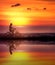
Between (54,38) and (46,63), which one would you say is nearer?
(46,63)

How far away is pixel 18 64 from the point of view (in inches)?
695

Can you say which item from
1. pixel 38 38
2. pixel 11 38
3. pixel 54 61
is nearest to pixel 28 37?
pixel 38 38

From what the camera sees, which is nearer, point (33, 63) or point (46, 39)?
point (33, 63)

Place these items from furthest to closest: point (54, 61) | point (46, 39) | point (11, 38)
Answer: point (46, 39) → point (11, 38) → point (54, 61)

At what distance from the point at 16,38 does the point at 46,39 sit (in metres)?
3.52

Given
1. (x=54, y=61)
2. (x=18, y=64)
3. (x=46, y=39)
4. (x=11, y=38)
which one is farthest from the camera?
(x=46, y=39)

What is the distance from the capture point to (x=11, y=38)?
146 feet

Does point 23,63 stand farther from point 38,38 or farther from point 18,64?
point 38,38

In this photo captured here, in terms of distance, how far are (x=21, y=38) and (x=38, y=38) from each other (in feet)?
8.74

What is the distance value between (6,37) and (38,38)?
5064 millimetres

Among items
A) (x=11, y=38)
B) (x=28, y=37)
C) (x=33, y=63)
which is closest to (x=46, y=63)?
(x=33, y=63)

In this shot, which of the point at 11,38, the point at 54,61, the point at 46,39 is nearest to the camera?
the point at 54,61

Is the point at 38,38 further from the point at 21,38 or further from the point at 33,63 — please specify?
the point at 33,63

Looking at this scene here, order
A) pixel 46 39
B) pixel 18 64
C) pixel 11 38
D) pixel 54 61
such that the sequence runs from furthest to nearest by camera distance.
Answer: pixel 46 39, pixel 11 38, pixel 54 61, pixel 18 64
